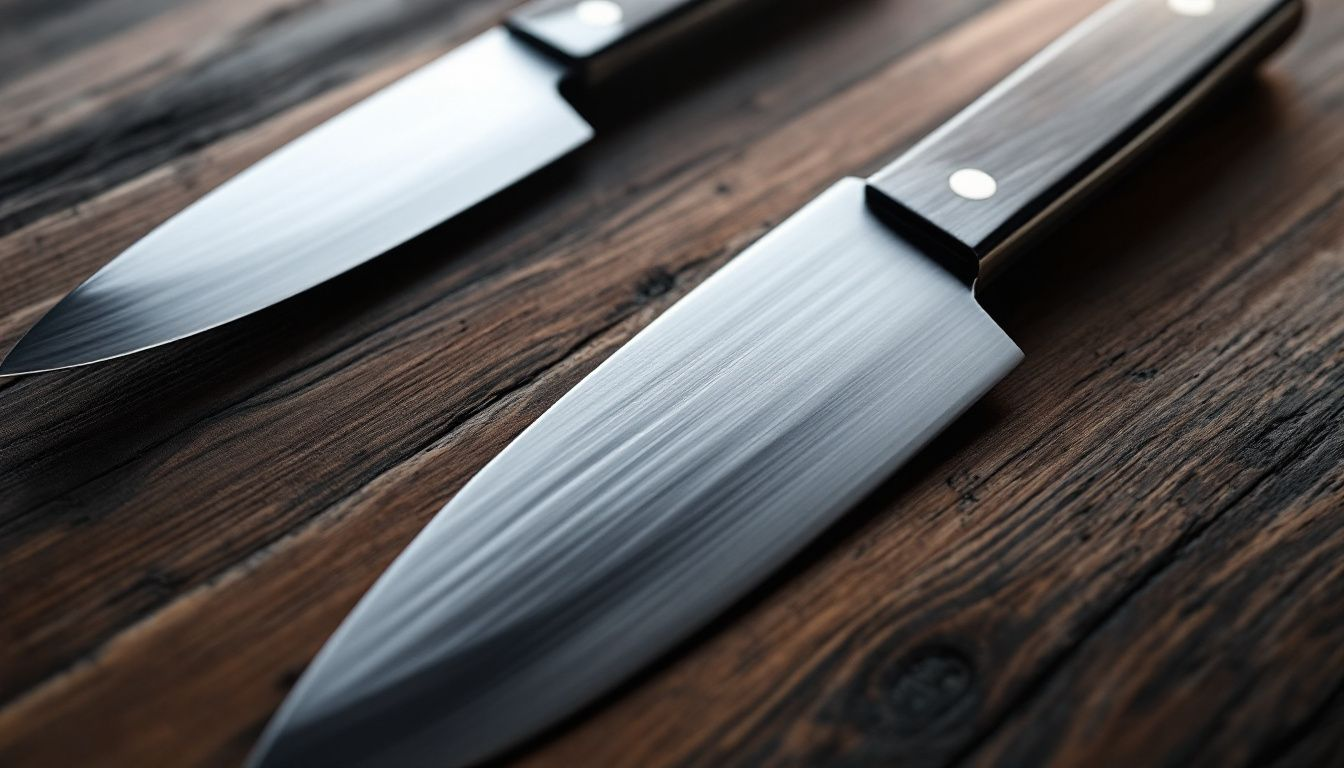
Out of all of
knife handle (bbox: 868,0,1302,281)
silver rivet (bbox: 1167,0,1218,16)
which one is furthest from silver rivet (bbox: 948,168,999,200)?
silver rivet (bbox: 1167,0,1218,16)

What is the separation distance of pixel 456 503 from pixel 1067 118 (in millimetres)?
584

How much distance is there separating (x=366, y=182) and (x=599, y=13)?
289mm

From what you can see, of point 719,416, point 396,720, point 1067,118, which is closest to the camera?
point 396,720

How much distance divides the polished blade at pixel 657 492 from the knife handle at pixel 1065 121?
4 centimetres

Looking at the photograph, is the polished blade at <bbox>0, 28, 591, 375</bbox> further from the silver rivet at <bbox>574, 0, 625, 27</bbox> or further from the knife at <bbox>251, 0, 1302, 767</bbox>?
the knife at <bbox>251, 0, 1302, 767</bbox>

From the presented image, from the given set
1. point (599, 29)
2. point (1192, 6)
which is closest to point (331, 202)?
point (599, 29)

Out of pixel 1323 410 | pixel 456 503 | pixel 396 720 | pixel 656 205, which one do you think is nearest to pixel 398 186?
pixel 656 205

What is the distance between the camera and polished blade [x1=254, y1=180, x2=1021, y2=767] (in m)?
0.62

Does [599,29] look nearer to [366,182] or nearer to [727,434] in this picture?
[366,182]

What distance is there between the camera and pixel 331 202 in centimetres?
87

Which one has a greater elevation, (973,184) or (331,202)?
(331,202)

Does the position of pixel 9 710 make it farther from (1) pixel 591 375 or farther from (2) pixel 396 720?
(1) pixel 591 375

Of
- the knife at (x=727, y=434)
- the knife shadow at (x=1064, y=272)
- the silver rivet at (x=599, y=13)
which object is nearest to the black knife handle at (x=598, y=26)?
the silver rivet at (x=599, y=13)

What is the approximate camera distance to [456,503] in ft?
2.25
